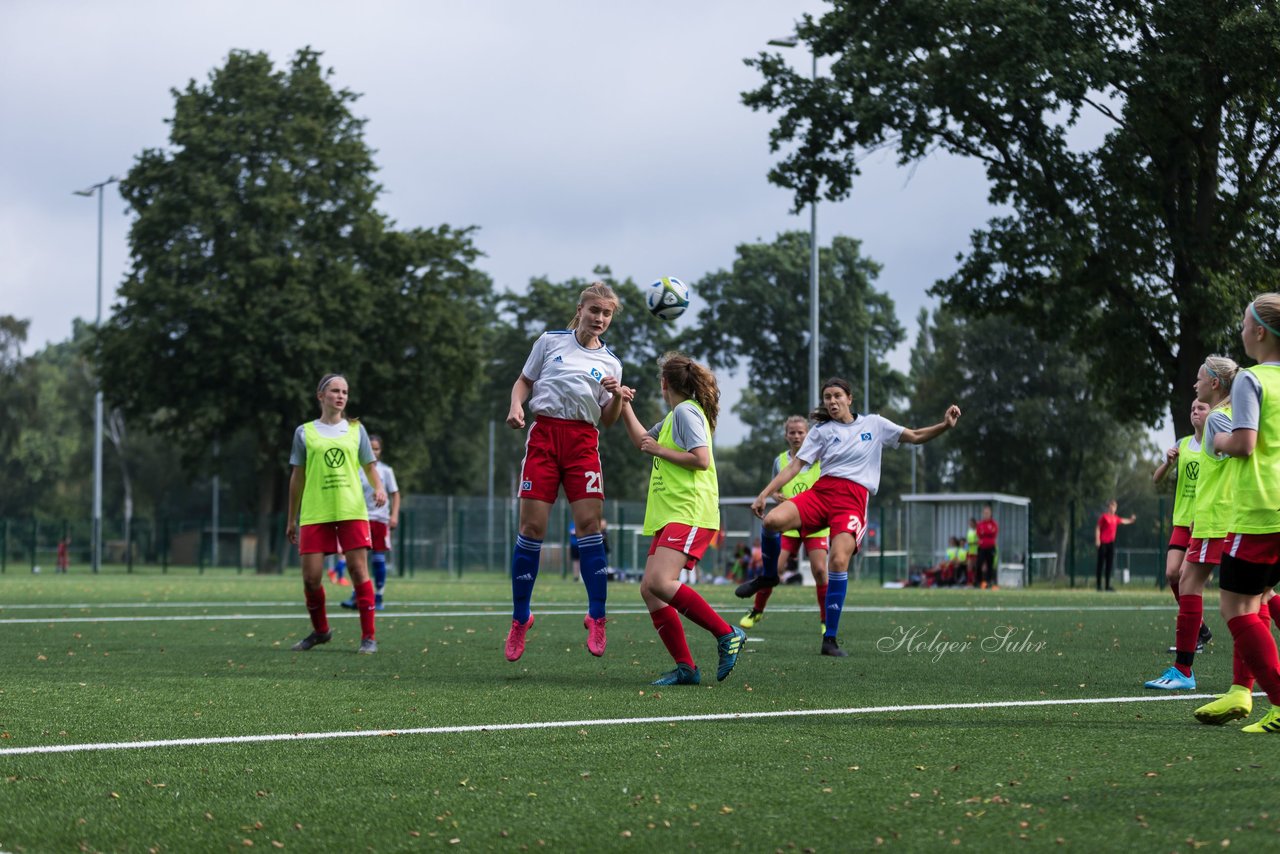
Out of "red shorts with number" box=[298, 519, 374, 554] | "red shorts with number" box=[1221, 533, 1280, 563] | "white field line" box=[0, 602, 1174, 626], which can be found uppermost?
"red shorts with number" box=[1221, 533, 1280, 563]

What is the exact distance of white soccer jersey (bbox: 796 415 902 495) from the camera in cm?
1104

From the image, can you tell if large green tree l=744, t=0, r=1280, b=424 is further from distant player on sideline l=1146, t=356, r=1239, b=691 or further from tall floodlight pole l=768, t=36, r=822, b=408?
distant player on sideline l=1146, t=356, r=1239, b=691

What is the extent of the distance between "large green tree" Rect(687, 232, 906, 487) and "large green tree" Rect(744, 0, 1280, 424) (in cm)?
3622

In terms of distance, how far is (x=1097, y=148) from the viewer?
2711cm

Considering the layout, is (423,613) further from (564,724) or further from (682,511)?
(564,724)

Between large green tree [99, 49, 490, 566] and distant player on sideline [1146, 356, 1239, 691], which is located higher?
large green tree [99, 49, 490, 566]

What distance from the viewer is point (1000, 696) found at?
7559mm

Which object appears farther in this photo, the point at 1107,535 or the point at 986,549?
the point at 986,549

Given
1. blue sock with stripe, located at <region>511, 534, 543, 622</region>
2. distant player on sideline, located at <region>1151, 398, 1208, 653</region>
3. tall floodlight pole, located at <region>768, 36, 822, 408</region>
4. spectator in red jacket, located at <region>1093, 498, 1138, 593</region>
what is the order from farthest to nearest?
1. tall floodlight pole, located at <region>768, 36, 822, 408</region>
2. spectator in red jacket, located at <region>1093, 498, 1138, 593</region>
3. distant player on sideline, located at <region>1151, 398, 1208, 653</region>
4. blue sock with stripe, located at <region>511, 534, 543, 622</region>

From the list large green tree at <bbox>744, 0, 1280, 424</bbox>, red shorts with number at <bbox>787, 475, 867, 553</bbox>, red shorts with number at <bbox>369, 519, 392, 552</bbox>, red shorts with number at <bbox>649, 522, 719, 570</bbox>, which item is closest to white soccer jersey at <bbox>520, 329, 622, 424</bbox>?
red shorts with number at <bbox>649, 522, 719, 570</bbox>

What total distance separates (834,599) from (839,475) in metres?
1.03

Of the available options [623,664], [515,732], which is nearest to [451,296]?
[623,664]

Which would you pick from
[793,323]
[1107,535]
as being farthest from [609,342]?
[1107,535]

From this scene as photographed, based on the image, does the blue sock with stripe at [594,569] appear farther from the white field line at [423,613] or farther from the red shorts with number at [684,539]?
the white field line at [423,613]
